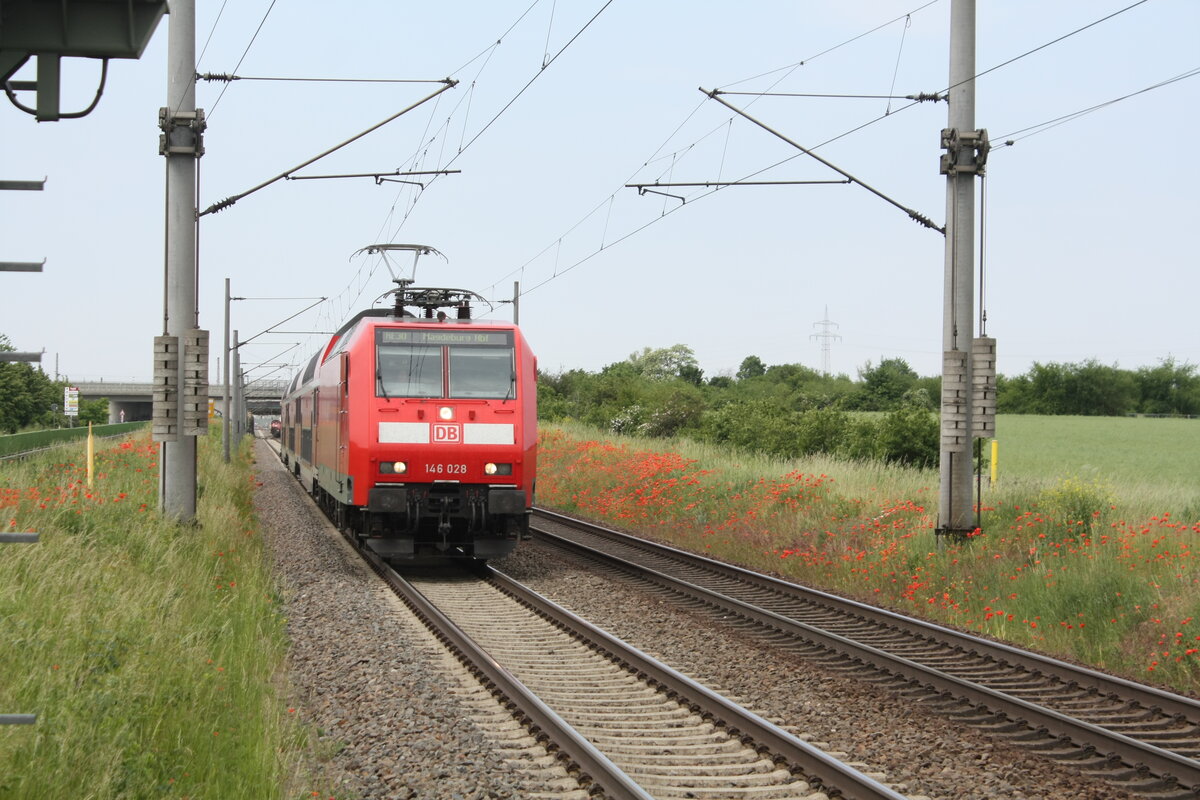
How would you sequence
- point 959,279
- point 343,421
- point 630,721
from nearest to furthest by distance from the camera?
point 630,721
point 959,279
point 343,421

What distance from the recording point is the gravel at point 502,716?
602 centimetres

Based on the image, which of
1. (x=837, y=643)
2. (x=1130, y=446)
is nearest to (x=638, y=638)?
(x=837, y=643)

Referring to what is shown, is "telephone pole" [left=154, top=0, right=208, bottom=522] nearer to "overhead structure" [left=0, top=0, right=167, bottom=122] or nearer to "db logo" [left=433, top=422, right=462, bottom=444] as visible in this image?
"db logo" [left=433, top=422, right=462, bottom=444]

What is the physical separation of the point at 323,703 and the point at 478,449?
6.37m

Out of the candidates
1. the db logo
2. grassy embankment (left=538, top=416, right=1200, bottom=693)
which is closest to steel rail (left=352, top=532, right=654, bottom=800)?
the db logo

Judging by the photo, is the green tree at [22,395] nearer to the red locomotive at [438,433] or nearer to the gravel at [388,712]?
the red locomotive at [438,433]

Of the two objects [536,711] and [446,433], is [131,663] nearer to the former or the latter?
[536,711]

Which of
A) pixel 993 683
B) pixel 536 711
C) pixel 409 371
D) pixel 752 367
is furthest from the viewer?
pixel 752 367

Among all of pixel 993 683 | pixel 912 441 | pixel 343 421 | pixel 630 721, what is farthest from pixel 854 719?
pixel 912 441

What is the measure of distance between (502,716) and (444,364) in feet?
24.2

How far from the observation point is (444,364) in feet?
46.5

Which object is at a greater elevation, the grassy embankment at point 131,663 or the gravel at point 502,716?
the grassy embankment at point 131,663

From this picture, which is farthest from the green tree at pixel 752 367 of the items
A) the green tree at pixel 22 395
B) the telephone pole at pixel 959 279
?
the telephone pole at pixel 959 279

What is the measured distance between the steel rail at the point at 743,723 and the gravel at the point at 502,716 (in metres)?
0.37
